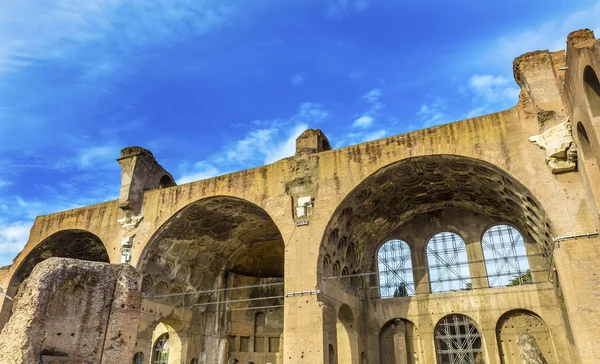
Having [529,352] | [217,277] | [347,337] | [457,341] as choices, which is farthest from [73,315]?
[217,277]

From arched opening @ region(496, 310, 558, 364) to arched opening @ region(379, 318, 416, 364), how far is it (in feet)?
8.61

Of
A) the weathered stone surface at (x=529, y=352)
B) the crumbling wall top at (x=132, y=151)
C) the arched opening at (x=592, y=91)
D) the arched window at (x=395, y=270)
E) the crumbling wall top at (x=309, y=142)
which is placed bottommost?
the weathered stone surface at (x=529, y=352)

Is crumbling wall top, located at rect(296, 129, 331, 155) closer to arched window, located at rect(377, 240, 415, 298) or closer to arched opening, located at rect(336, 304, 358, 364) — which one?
arched window, located at rect(377, 240, 415, 298)

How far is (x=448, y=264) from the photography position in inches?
598

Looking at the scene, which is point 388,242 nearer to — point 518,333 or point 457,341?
point 457,341

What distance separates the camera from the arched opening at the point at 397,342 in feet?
48.0

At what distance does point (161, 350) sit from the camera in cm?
1886

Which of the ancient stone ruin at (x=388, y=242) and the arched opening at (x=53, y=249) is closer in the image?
the ancient stone ruin at (x=388, y=242)

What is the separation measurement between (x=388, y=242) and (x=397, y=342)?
344 cm

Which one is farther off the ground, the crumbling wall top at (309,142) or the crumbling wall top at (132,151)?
the crumbling wall top at (132,151)

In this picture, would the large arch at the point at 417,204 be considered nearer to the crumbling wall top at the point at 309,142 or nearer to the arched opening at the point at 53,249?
the crumbling wall top at the point at 309,142

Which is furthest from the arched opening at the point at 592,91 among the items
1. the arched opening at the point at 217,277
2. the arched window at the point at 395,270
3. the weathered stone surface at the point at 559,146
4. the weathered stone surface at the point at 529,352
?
the arched opening at the point at 217,277

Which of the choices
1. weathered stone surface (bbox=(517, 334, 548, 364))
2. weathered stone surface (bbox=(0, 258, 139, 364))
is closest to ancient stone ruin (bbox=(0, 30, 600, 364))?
weathered stone surface (bbox=(517, 334, 548, 364))

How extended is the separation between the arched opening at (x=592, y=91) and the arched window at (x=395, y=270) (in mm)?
8886
